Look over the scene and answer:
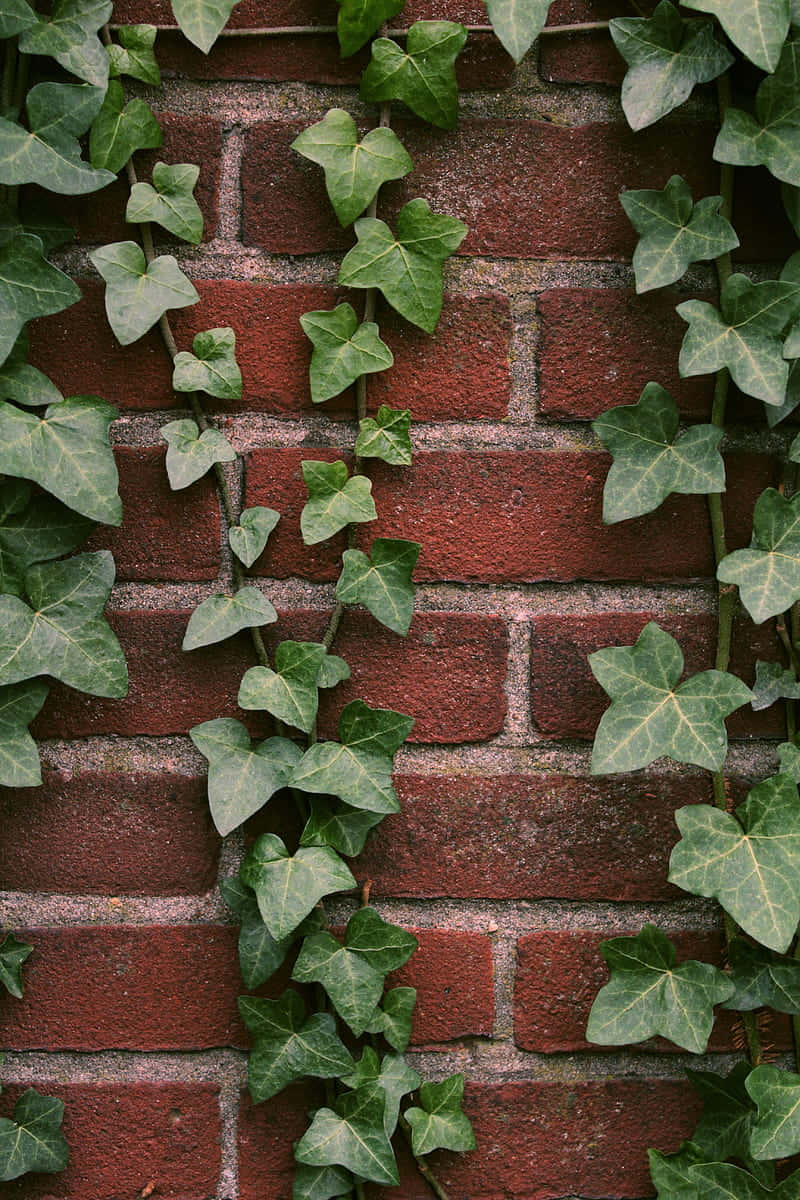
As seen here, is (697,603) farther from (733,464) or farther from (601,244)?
(601,244)

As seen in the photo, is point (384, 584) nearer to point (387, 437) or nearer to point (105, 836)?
point (387, 437)

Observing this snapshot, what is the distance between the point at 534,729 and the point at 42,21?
22.2 inches

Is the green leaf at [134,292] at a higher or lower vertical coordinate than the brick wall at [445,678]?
higher

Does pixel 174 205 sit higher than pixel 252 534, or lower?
higher

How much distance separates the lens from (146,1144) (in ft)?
2.27

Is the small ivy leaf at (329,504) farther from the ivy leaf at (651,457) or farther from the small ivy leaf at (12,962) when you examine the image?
the small ivy leaf at (12,962)

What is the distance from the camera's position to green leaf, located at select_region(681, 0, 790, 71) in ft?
1.96

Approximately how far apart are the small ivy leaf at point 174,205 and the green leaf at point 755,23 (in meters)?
0.33

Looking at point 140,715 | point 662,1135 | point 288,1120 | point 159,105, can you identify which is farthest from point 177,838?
point 159,105

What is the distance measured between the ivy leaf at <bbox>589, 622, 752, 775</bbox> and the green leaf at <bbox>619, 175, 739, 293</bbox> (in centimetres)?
23

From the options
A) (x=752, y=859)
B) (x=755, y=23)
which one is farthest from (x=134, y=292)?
(x=752, y=859)

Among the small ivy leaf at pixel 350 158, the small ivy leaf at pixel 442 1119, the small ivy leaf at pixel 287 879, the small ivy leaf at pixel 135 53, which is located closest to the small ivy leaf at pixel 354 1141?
the small ivy leaf at pixel 442 1119

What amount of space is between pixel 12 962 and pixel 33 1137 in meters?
0.12

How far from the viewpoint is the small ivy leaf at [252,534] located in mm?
665
